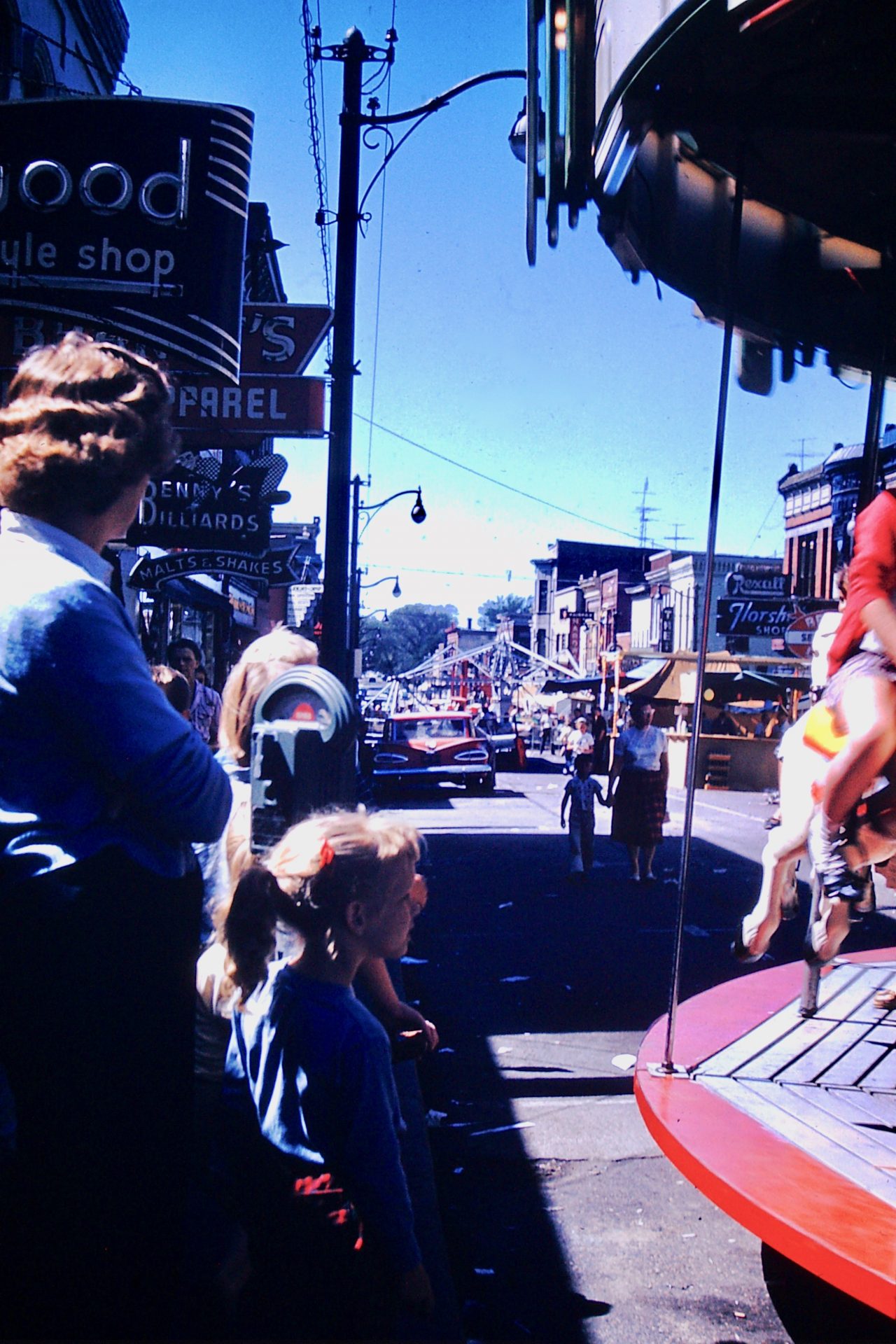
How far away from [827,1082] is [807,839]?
33.8 inches

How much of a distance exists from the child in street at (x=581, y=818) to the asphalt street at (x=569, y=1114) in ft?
0.97

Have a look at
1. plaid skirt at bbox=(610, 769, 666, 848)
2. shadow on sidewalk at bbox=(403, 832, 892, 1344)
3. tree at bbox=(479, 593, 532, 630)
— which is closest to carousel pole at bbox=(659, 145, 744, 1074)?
shadow on sidewalk at bbox=(403, 832, 892, 1344)

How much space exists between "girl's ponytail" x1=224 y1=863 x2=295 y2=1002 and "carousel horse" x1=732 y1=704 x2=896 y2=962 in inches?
87.2

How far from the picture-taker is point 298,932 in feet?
7.14

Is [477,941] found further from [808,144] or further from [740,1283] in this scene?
[808,144]

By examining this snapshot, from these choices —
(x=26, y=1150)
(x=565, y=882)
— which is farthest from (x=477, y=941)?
(x=26, y=1150)

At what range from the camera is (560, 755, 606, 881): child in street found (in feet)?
37.0

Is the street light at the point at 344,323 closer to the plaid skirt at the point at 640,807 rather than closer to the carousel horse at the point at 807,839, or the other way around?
the plaid skirt at the point at 640,807

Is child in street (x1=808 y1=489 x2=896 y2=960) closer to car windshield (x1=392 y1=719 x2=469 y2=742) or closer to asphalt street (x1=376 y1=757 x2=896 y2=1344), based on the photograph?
asphalt street (x1=376 y1=757 x2=896 y2=1344)

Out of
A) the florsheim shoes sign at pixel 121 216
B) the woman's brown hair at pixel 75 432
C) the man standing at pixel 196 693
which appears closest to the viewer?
the woman's brown hair at pixel 75 432

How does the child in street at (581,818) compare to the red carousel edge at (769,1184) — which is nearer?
the red carousel edge at (769,1184)

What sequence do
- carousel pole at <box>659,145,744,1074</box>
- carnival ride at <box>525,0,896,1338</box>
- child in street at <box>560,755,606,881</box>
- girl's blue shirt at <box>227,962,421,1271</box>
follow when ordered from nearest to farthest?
girl's blue shirt at <box>227,962,421,1271</box> → carnival ride at <box>525,0,896,1338</box> → carousel pole at <box>659,145,744,1074</box> → child in street at <box>560,755,606,881</box>

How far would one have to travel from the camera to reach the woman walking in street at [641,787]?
11.2m

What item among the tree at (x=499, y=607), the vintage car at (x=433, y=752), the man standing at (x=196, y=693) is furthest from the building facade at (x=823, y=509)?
→ the tree at (x=499, y=607)
